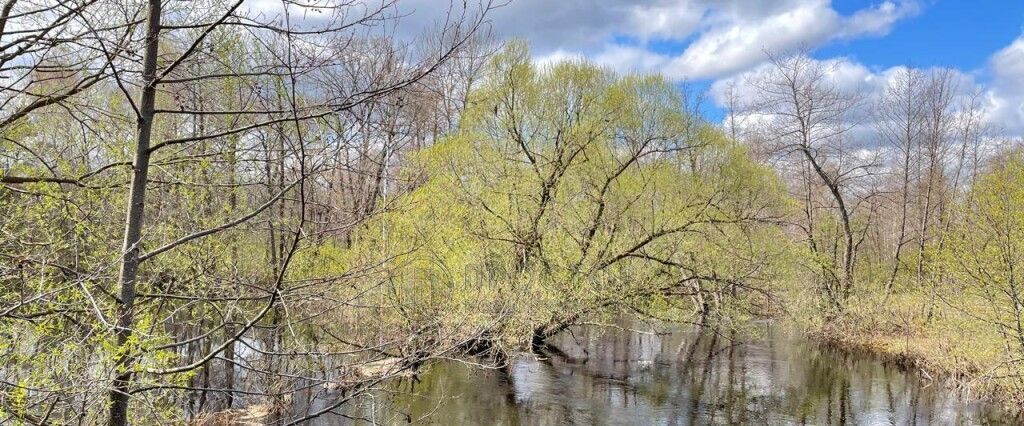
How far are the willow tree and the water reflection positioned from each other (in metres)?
1.23

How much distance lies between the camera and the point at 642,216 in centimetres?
1627

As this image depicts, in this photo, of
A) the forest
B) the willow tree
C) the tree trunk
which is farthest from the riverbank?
the tree trunk

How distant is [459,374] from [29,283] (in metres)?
11.7

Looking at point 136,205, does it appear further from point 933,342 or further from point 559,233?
point 933,342

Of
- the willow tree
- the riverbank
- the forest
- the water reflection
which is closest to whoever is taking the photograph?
the forest

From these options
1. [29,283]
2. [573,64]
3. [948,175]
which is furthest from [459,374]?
[948,175]

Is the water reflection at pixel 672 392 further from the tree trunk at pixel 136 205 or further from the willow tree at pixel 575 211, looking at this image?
the tree trunk at pixel 136 205

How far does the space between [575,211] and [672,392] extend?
4.49 meters

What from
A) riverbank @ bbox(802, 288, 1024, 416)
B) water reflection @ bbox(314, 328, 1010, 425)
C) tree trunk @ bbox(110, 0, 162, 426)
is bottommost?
water reflection @ bbox(314, 328, 1010, 425)

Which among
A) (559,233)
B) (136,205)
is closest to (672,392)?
(559,233)

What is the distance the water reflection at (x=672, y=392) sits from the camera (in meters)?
12.0

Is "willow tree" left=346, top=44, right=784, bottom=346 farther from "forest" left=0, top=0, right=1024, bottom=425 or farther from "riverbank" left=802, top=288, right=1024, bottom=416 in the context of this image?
"riverbank" left=802, top=288, right=1024, bottom=416

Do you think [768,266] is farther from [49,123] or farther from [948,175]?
[49,123]

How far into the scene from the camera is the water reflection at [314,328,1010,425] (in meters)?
12.0
